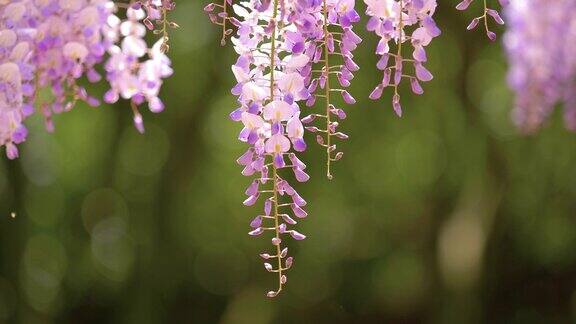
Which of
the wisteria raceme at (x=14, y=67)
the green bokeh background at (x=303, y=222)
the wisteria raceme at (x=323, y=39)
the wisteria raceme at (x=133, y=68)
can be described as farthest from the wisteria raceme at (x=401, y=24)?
the green bokeh background at (x=303, y=222)

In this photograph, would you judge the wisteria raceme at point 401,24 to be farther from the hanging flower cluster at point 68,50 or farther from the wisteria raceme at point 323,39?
the hanging flower cluster at point 68,50

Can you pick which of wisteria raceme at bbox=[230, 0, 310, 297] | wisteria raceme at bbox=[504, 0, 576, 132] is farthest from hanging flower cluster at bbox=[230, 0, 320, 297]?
wisteria raceme at bbox=[504, 0, 576, 132]

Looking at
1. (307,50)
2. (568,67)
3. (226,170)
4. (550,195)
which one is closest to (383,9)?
(307,50)

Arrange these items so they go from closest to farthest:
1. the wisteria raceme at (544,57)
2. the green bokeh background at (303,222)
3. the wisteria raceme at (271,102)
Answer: the wisteria raceme at (271,102), the wisteria raceme at (544,57), the green bokeh background at (303,222)

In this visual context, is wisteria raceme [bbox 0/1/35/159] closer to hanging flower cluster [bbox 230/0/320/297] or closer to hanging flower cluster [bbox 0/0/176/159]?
hanging flower cluster [bbox 0/0/176/159]

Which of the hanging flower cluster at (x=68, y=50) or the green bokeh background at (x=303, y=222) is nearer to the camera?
the hanging flower cluster at (x=68, y=50)

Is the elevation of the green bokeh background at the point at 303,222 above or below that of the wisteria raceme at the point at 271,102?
below

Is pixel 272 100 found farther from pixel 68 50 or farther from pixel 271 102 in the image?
pixel 68 50

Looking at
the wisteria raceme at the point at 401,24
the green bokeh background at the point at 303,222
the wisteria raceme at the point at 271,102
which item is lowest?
the green bokeh background at the point at 303,222

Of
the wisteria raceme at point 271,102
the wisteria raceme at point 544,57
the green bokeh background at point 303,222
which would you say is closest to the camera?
the wisteria raceme at point 271,102
